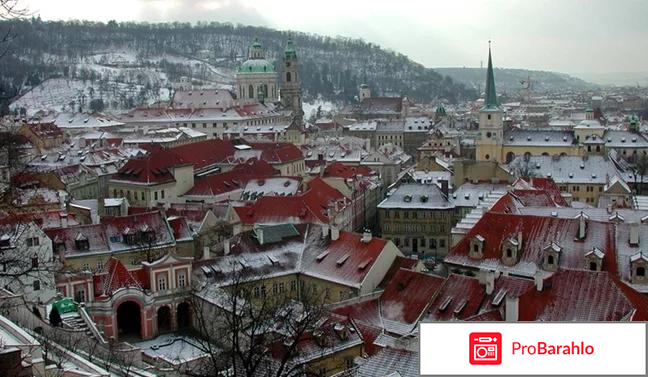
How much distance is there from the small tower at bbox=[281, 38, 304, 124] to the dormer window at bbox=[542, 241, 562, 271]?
9474cm

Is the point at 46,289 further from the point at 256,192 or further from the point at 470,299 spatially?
the point at 256,192

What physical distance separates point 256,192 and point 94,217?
1390 cm

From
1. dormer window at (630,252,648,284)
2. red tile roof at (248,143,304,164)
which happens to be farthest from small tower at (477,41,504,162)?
dormer window at (630,252,648,284)

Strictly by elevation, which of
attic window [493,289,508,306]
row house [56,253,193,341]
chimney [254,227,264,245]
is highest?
attic window [493,289,508,306]

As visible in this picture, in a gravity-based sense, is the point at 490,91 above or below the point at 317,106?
above

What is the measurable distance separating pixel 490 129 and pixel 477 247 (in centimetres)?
5043

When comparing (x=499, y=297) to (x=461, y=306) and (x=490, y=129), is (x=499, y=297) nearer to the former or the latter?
(x=461, y=306)

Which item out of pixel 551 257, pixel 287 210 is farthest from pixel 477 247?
pixel 287 210

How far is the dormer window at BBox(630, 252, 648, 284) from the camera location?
31.7 meters

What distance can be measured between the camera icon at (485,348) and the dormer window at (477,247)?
21.7m

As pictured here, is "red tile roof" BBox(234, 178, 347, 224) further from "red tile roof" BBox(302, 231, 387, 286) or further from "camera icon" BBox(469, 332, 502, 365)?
"camera icon" BBox(469, 332, 502, 365)

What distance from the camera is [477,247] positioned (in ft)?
118

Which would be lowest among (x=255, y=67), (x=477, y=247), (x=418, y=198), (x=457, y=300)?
(x=418, y=198)

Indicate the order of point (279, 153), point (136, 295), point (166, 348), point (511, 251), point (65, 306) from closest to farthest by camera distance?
point (65, 306), point (166, 348), point (511, 251), point (136, 295), point (279, 153)
